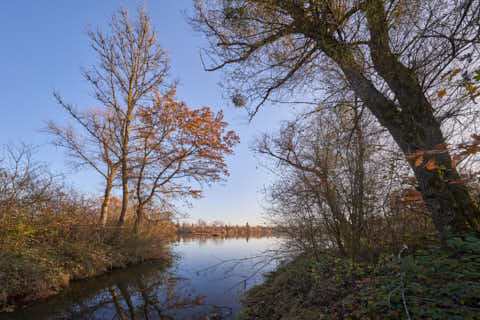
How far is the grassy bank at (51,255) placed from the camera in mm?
4672

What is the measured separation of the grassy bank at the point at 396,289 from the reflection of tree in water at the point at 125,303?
6.30 ft

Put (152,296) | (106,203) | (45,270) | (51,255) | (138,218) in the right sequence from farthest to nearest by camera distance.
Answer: (138,218) < (106,203) < (51,255) < (152,296) < (45,270)

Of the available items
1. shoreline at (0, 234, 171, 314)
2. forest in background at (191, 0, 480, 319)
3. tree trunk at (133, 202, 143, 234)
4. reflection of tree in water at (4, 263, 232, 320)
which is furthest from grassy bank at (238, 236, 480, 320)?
tree trunk at (133, 202, 143, 234)

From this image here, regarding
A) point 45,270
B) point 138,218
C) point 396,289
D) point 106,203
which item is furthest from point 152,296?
point 396,289

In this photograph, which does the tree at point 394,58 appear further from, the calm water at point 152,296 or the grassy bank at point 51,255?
the grassy bank at point 51,255

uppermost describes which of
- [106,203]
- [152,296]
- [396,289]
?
[106,203]

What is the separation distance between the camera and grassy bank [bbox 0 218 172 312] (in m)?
4.67

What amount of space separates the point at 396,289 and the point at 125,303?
5992 mm

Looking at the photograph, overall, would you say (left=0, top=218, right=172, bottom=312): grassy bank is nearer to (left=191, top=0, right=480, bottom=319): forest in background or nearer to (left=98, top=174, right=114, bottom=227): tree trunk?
(left=98, top=174, right=114, bottom=227): tree trunk

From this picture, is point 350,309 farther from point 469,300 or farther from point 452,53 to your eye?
point 452,53

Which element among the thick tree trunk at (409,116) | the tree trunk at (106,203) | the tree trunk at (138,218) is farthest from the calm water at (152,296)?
the thick tree trunk at (409,116)

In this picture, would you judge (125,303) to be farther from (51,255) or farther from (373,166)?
(373,166)

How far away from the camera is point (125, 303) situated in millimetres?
5117

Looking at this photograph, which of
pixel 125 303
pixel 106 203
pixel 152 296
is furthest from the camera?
pixel 106 203
